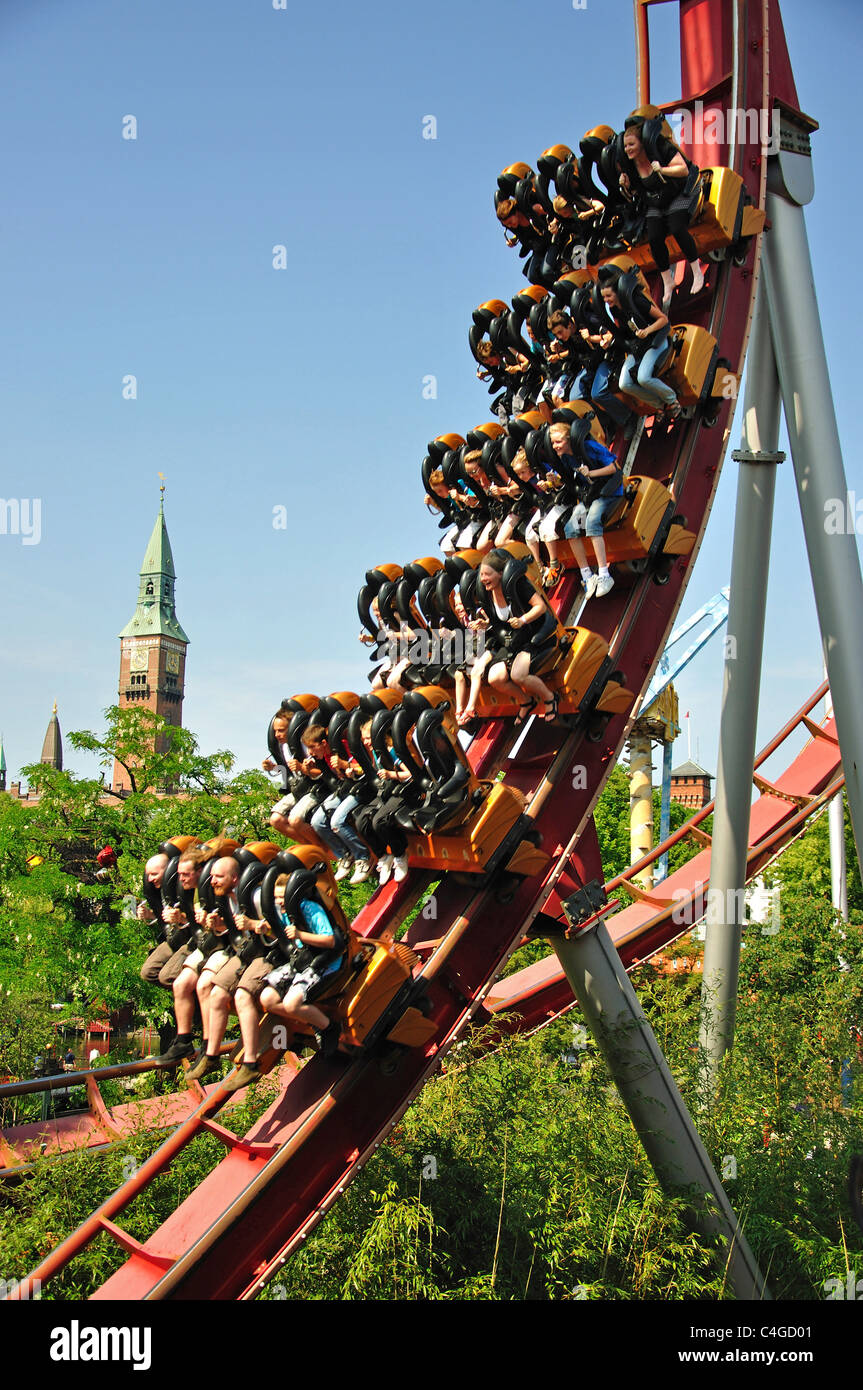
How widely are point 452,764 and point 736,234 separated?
4.77 meters

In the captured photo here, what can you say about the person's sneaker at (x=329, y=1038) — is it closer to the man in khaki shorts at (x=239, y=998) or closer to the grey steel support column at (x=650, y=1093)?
the man in khaki shorts at (x=239, y=998)

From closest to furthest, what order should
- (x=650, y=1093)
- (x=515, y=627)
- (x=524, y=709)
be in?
1. (x=515, y=627)
2. (x=524, y=709)
3. (x=650, y=1093)

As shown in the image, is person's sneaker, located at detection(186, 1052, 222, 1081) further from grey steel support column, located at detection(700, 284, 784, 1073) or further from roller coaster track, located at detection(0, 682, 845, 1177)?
grey steel support column, located at detection(700, 284, 784, 1073)

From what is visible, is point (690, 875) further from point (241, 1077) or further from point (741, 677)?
point (241, 1077)

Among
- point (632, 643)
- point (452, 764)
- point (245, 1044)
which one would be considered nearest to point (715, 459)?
point (632, 643)

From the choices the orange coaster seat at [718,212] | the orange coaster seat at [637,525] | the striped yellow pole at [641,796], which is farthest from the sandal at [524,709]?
the striped yellow pole at [641,796]

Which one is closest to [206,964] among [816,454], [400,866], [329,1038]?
[329,1038]

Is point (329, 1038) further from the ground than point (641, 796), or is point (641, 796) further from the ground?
point (641, 796)

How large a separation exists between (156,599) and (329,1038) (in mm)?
99225

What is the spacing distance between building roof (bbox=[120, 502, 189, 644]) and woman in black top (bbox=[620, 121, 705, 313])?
94389 millimetres

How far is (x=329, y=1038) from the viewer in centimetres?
576

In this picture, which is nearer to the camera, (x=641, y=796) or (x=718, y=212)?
(x=718, y=212)

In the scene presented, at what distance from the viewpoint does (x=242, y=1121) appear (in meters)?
8.02

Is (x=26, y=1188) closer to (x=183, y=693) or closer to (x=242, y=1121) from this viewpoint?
(x=242, y=1121)
